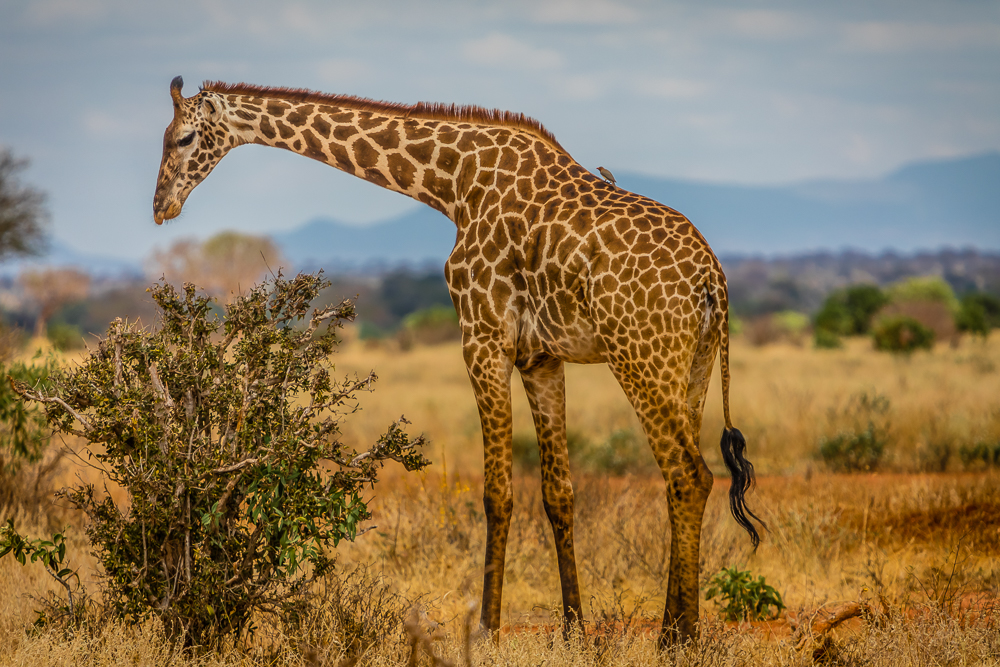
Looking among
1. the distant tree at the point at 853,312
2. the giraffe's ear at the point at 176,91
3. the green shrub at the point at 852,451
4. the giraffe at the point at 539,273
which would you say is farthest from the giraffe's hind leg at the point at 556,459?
the distant tree at the point at 853,312

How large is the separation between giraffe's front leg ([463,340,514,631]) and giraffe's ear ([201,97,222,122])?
2131mm

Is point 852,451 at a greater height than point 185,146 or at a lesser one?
lesser

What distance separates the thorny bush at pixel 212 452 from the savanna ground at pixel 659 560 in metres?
0.25

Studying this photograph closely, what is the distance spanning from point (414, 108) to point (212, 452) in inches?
97.8

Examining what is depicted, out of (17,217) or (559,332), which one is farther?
(17,217)

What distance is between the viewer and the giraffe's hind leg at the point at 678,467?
15.6 feet

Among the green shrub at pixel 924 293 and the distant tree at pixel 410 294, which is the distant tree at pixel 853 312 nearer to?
the green shrub at pixel 924 293

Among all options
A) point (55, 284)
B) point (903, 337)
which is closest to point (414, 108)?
point (903, 337)

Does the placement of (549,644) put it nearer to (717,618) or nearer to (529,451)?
(717,618)

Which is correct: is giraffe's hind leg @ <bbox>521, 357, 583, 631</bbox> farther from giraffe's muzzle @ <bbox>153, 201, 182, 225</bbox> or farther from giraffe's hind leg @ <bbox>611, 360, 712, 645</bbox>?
giraffe's muzzle @ <bbox>153, 201, 182, 225</bbox>

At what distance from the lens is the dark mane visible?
5.65 m

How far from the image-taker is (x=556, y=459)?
17.8ft

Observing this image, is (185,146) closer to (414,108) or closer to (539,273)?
(414,108)

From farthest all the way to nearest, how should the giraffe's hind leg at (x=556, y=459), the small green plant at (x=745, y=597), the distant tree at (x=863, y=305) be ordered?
the distant tree at (x=863, y=305), the small green plant at (x=745, y=597), the giraffe's hind leg at (x=556, y=459)
